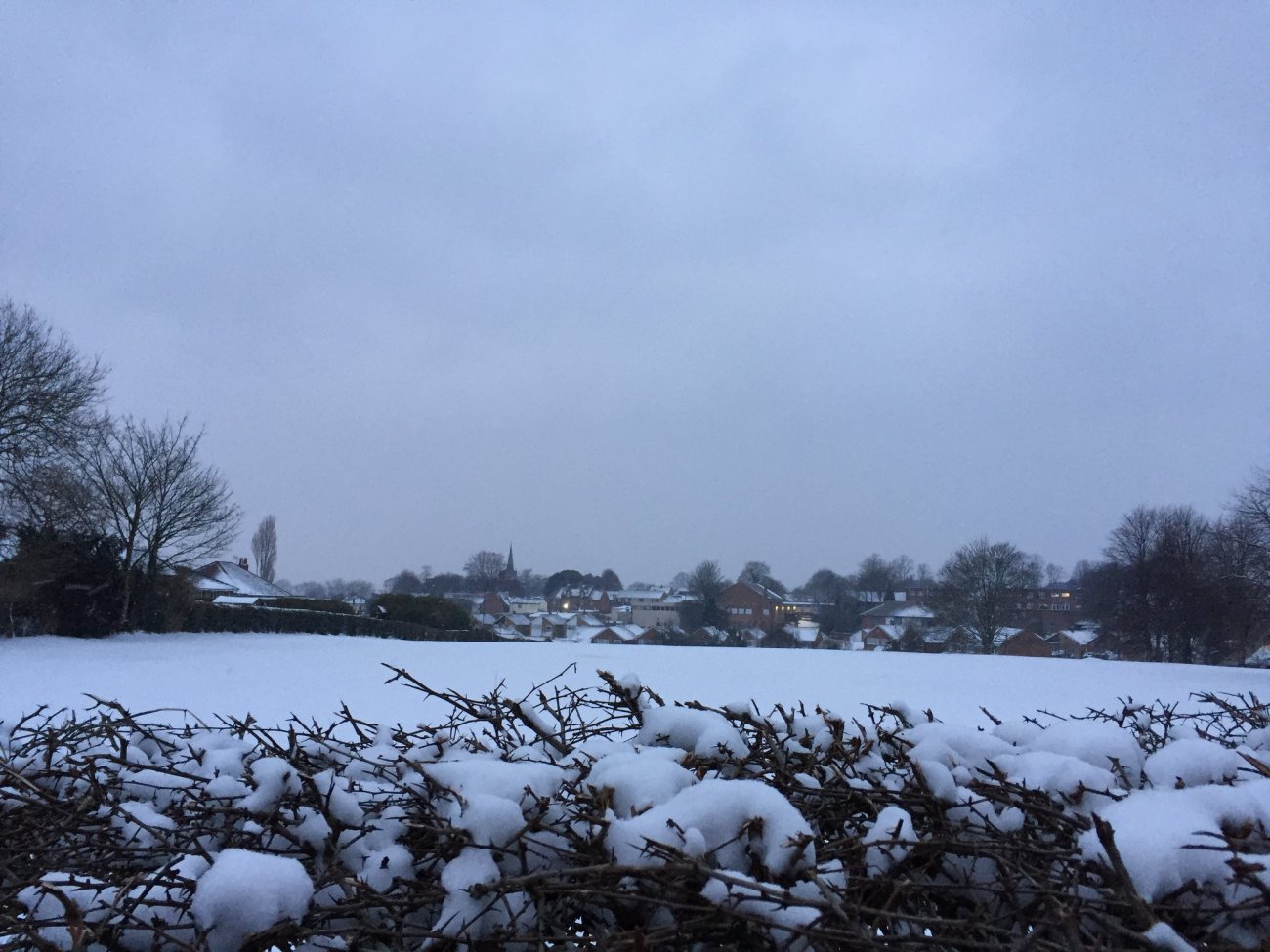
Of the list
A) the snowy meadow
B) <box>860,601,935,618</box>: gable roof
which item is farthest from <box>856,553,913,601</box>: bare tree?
the snowy meadow

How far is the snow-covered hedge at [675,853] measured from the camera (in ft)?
3.28

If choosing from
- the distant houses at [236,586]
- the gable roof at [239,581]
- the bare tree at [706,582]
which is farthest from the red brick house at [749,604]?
the gable roof at [239,581]

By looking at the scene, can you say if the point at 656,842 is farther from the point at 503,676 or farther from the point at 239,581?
the point at 239,581

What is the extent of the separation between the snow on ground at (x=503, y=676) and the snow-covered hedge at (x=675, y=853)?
6.36 m

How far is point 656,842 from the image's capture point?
104 centimetres

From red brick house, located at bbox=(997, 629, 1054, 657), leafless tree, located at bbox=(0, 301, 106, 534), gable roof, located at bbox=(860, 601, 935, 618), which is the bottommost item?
red brick house, located at bbox=(997, 629, 1054, 657)

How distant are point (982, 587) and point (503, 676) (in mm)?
23834

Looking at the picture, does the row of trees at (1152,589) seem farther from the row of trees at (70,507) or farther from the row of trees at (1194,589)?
the row of trees at (70,507)

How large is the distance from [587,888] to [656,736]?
61 centimetres

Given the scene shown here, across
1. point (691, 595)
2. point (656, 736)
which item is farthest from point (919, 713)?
point (691, 595)

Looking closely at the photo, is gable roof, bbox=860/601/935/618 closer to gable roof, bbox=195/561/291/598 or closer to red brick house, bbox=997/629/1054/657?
red brick house, bbox=997/629/1054/657

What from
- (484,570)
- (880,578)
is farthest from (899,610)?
(484,570)

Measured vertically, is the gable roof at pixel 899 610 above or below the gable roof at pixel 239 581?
below

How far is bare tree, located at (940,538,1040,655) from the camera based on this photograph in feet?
93.5
